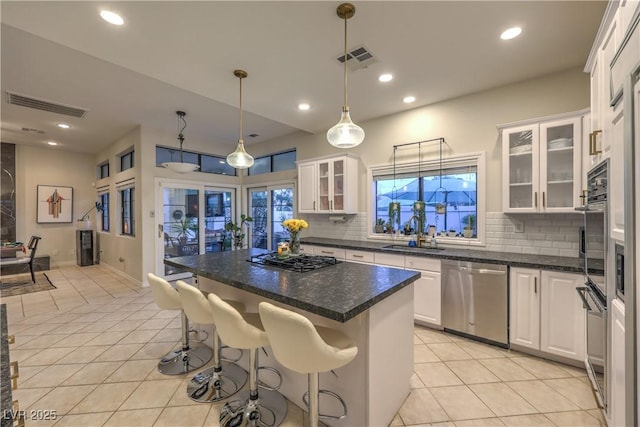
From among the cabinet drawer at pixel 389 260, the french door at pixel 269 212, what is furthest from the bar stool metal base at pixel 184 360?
the french door at pixel 269 212

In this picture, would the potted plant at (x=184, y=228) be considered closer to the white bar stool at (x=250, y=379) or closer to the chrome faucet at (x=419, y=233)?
the white bar stool at (x=250, y=379)

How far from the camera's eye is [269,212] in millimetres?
6191

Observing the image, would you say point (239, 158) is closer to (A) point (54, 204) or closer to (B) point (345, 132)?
(B) point (345, 132)

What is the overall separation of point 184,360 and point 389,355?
192 centimetres

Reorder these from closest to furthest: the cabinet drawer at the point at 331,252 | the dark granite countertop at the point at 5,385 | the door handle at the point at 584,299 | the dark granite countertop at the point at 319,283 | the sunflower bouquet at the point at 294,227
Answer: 1. the dark granite countertop at the point at 5,385
2. the dark granite countertop at the point at 319,283
3. the door handle at the point at 584,299
4. the sunflower bouquet at the point at 294,227
5. the cabinet drawer at the point at 331,252

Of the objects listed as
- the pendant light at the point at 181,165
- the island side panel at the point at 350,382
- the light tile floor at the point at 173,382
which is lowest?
the light tile floor at the point at 173,382

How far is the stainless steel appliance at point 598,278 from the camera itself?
165 centimetres

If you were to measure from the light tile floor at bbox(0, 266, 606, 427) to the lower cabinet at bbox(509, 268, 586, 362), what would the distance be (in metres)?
0.18

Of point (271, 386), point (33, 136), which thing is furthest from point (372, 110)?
point (33, 136)

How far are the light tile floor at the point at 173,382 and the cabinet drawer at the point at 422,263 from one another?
77cm

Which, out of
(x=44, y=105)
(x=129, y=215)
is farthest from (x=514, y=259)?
(x=129, y=215)

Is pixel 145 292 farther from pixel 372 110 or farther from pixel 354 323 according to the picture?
pixel 372 110

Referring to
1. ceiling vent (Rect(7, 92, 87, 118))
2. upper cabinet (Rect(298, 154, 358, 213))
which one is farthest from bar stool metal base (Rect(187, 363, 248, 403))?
ceiling vent (Rect(7, 92, 87, 118))

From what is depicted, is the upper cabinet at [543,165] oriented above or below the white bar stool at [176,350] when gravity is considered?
above
